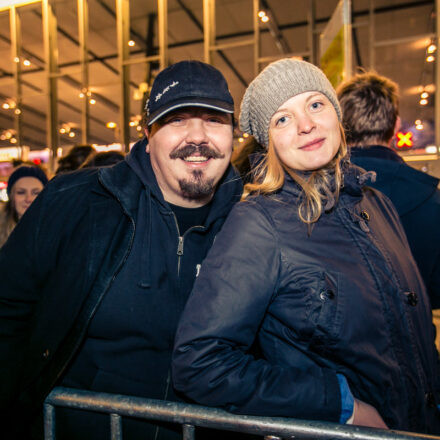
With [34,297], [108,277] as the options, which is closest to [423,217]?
[108,277]

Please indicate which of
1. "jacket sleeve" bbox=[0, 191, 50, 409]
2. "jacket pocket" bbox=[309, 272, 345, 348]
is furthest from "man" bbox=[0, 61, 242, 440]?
"jacket pocket" bbox=[309, 272, 345, 348]

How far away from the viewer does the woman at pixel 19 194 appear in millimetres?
3420

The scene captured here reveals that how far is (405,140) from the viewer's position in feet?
20.4

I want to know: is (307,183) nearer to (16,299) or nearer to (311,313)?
(311,313)

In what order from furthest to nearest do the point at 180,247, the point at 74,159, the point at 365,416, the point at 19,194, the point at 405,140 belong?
the point at 405,140 < the point at 74,159 < the point at 19,194 < the point at 180,247 < the point at 365,416

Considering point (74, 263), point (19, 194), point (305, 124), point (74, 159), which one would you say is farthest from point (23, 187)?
point (305, 124)

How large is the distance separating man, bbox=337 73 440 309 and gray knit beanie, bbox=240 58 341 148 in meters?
0.50

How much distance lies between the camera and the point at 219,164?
1698 millimetres

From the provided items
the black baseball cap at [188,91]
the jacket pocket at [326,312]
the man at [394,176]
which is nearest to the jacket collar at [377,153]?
the man at [394,176]

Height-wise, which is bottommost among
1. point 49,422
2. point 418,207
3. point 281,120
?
point 49,422

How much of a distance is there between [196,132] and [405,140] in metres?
5.76

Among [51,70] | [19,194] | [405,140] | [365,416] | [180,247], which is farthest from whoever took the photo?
[51,70]

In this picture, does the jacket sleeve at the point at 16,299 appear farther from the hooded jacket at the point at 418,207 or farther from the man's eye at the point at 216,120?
the hooded jacket at the point at 418,207

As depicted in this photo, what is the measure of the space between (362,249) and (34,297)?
1317mm
